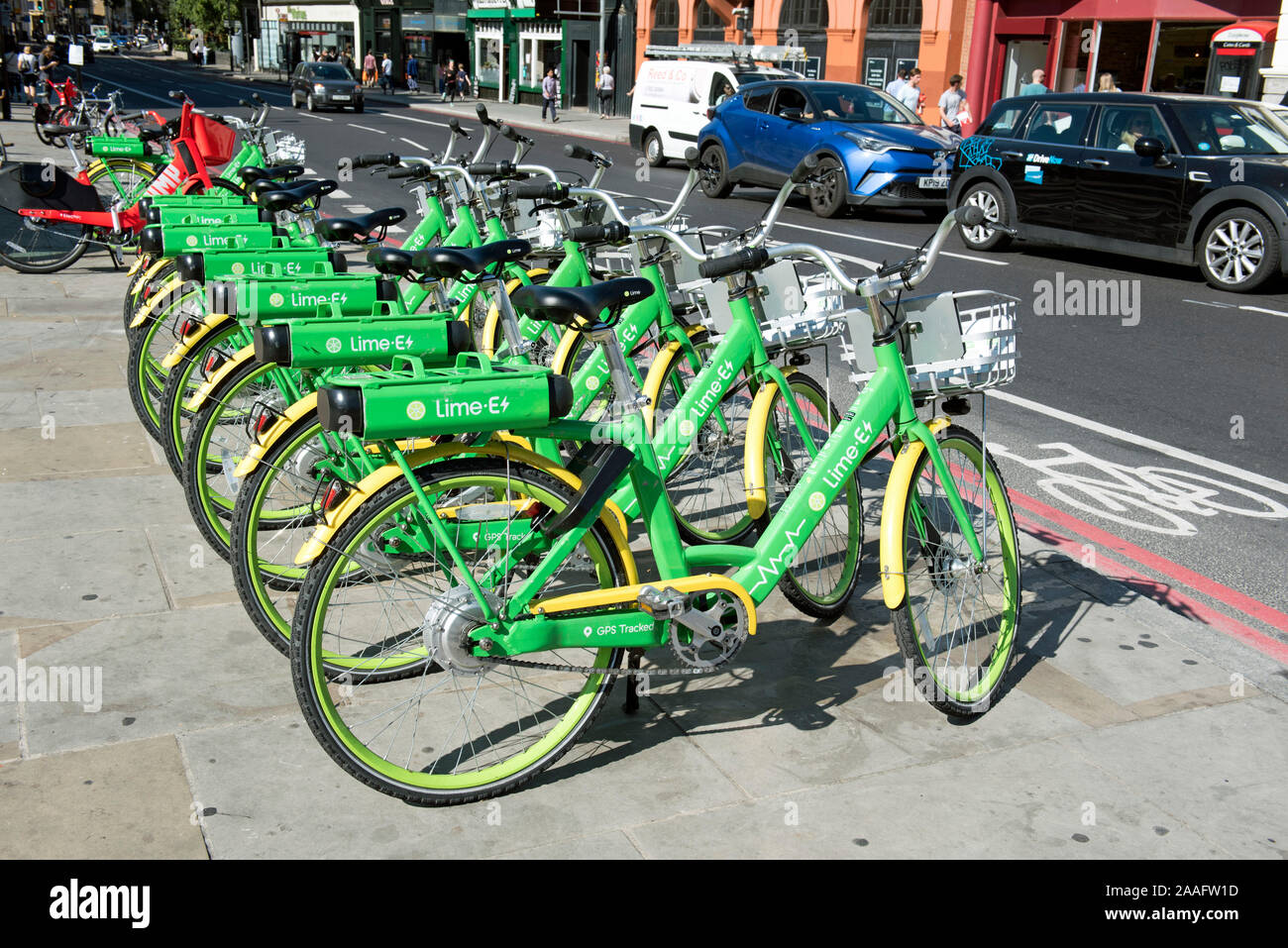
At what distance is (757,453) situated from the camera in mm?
4293

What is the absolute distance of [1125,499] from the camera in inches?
241

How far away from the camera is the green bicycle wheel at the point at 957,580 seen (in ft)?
12.6

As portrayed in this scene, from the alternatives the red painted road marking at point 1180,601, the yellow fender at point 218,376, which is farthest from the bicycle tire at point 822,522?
the yellow fender at point 218,376

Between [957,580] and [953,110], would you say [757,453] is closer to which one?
[957,580]

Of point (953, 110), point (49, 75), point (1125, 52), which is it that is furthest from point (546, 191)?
point (49, 75)

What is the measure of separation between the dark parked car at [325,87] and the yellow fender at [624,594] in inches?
1419

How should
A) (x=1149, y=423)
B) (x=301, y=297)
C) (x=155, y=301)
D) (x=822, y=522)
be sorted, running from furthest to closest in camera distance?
(x=1149, y=423)
(x=155, y=301)
(x=822, y=522)
(x=301, y=297)

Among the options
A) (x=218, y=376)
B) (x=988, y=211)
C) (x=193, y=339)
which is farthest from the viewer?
(x=988, y=211)

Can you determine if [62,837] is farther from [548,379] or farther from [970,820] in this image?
[970,820]

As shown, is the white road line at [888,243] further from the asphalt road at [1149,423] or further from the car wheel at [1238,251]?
the car wheel at [1238,251]

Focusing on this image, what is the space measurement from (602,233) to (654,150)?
63.8ft

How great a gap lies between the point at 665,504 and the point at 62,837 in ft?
5.85

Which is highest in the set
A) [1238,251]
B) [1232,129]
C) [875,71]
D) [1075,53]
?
[1075,53]
